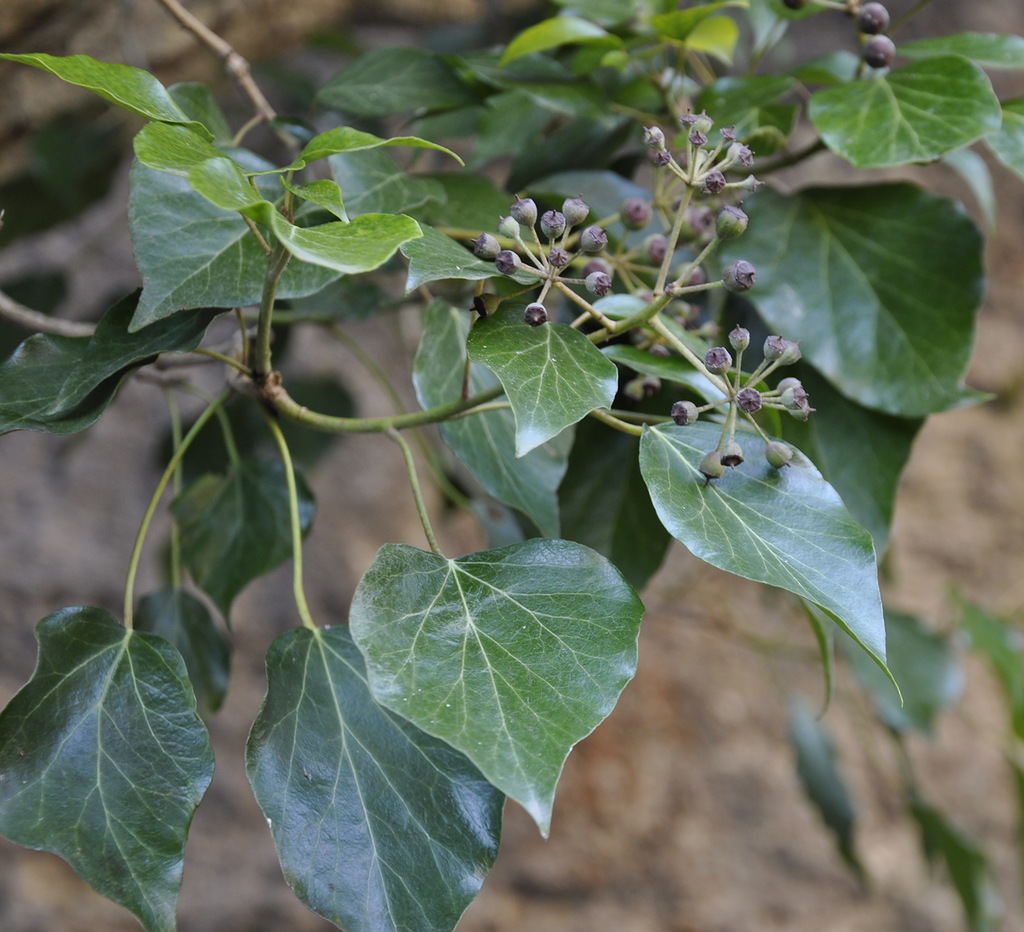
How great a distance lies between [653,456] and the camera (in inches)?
15.5

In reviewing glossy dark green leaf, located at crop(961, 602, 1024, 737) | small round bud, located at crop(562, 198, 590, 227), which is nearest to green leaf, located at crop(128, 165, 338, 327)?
small round bud, located at crop(562, 198, 590, 227)

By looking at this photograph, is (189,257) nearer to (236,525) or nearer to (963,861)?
(236,525)

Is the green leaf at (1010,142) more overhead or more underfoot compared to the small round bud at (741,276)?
more underfoot

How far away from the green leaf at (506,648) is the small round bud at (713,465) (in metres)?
0.06

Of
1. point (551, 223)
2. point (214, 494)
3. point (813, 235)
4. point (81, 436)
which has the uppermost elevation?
point (551, 223)

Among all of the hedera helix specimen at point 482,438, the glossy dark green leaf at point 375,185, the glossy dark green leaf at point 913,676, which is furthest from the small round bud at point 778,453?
the glossy dark green leaf at point 913,676

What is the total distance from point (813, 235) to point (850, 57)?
0.14 meters

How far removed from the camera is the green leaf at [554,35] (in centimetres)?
57

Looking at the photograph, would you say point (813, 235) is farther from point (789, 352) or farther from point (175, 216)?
point (175, 216)

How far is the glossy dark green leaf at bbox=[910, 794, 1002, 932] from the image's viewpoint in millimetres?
876

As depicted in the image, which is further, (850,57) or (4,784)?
(850,57)

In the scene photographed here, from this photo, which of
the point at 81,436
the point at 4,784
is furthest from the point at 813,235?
the point at 81,436

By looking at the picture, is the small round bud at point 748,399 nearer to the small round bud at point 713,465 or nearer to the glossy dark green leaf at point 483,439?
the small round bud at point 713,465

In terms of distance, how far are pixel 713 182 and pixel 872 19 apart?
0.86ft
